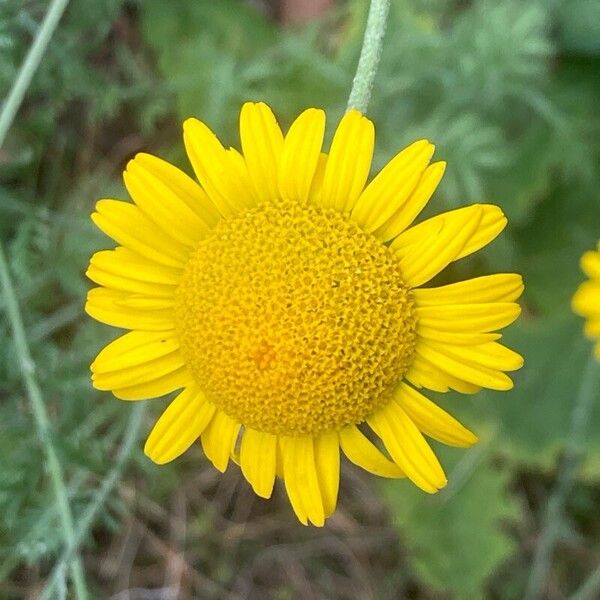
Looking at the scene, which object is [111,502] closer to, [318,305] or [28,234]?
[28,234]

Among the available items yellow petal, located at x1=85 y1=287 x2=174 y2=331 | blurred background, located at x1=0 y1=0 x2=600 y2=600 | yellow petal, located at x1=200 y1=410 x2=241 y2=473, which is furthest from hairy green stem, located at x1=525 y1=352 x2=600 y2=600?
yellow petal, located at x1=85 y1=287 x2=174 y2=331

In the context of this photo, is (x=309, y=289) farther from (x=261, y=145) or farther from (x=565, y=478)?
(x=565, y=478)

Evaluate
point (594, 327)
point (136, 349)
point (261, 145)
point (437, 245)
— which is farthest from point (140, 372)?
point (594, 327)

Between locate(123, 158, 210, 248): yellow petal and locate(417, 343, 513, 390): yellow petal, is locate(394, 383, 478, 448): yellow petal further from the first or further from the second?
locate(123, 158, 210, 248): yellow petal

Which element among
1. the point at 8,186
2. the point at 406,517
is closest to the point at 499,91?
the point at 406,517

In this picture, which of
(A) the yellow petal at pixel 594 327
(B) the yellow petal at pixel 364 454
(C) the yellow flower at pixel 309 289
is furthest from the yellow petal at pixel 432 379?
(A) the yellow petal at pixel 594 327
